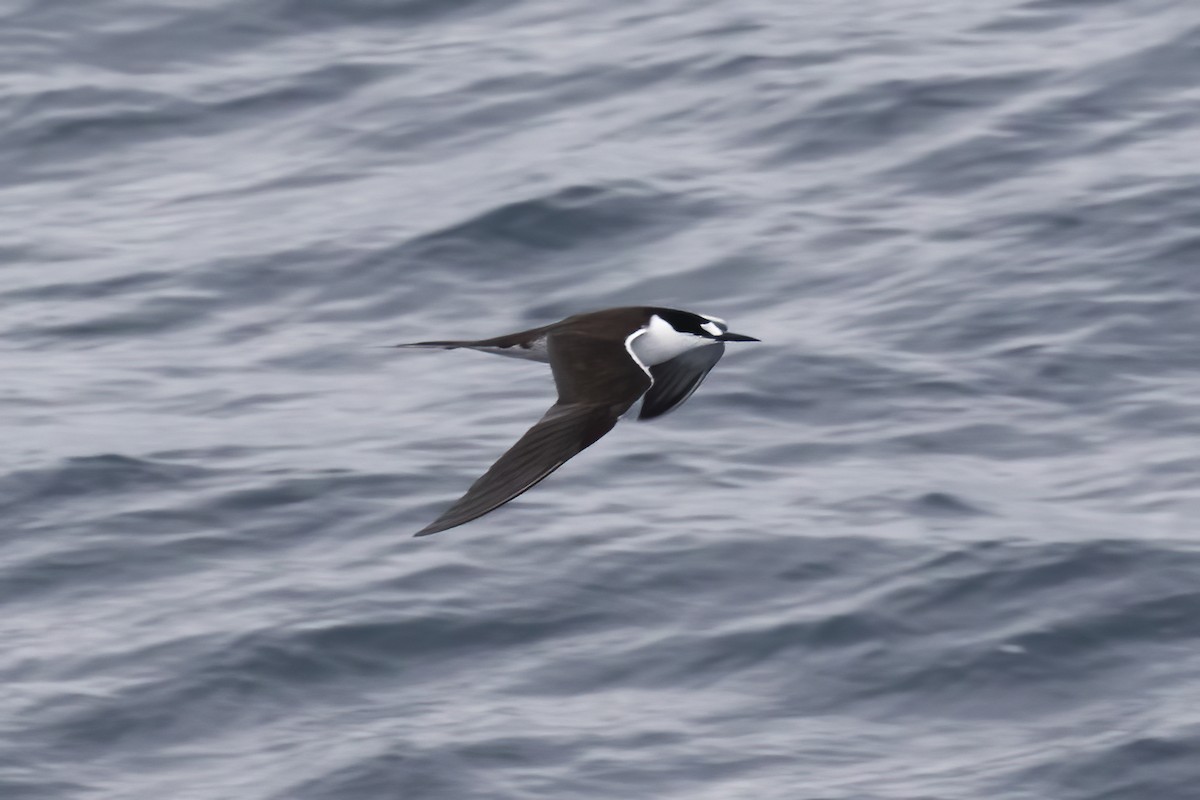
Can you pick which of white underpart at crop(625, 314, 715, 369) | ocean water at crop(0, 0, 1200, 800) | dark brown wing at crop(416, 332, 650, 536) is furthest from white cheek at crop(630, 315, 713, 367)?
ocean water at crop(0, 0, 1200, 800)

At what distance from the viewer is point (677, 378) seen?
7988mm

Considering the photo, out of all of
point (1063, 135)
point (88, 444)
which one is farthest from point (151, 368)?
point (1063, 135)

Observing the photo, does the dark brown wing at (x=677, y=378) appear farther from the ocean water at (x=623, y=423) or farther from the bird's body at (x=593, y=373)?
the ocean water at (x=623, y=423)

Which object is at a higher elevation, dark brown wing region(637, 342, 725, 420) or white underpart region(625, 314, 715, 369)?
white underpart region(625, 314, 715, 369)

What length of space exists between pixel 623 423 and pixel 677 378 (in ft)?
5.44

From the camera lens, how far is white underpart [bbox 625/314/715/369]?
7508mm

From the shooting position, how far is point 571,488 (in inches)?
356

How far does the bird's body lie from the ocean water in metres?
0.85

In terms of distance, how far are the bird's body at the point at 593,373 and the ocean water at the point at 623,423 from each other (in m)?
0.85

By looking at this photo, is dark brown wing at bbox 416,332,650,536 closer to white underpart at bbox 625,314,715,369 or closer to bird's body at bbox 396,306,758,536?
bird's body at bbox 396,306,758,536

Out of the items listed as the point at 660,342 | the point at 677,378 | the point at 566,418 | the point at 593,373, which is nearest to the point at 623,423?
the point at 677,378

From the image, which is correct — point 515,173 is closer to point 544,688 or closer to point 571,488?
point 571,488

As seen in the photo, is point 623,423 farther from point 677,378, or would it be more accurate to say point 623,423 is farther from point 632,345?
point 632,345

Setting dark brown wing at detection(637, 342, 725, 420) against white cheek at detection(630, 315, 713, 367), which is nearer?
white cheek at detection(630, 315, 713, 367)
